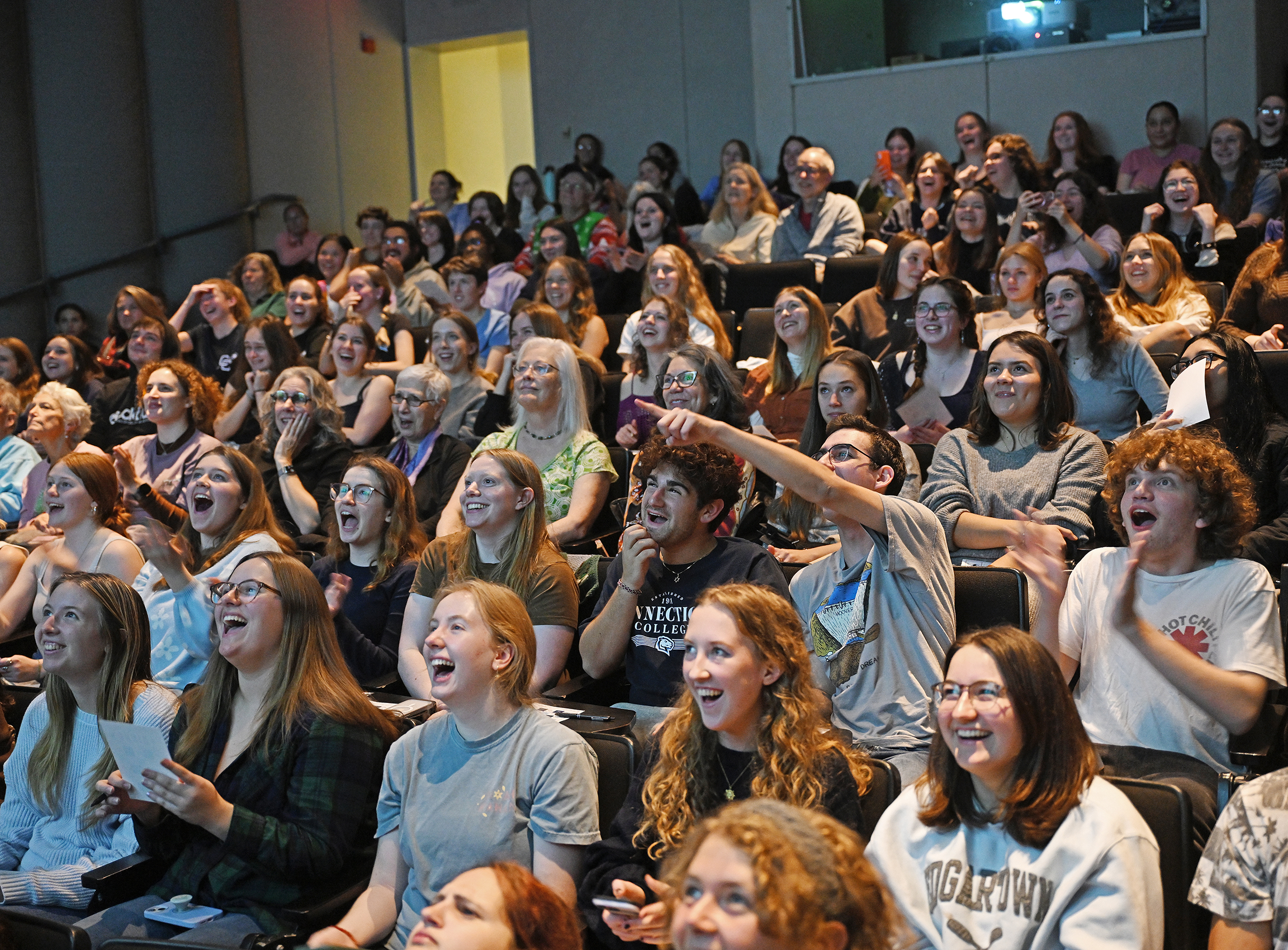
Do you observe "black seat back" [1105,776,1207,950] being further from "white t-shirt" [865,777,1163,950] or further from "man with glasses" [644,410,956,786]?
"man with glasses" [644,410,956,786]

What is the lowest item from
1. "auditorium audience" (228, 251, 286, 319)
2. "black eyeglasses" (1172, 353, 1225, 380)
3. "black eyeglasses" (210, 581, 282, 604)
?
"black eyeglasses" (210, 581, 282, 604)

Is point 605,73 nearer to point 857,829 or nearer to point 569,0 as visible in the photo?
point 569,0

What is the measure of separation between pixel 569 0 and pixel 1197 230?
17.8ft

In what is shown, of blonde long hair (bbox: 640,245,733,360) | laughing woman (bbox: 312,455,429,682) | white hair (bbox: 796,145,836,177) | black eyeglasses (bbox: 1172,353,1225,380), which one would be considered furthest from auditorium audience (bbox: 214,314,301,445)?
black eyeglasses (bbox: 1172,353,1225,380)

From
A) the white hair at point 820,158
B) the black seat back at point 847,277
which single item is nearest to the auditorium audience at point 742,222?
the white hair at point 820,158

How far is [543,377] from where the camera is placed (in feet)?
13.9

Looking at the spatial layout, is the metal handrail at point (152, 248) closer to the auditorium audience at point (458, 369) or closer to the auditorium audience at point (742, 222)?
the auditorium audience at point (742, 222)

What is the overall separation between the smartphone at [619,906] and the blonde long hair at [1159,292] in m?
3.61

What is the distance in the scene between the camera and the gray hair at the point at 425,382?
465cm

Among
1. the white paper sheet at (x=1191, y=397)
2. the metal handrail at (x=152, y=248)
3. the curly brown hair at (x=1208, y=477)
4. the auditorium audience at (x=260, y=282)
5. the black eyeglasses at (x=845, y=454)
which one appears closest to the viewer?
the curly brown hair at (x=1208, y=477)

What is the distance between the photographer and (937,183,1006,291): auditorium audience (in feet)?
18.2

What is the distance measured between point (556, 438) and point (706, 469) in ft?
4.79

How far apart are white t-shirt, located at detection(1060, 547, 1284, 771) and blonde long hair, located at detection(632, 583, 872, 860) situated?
0.60 m

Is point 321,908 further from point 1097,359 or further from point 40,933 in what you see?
point 1097,359
